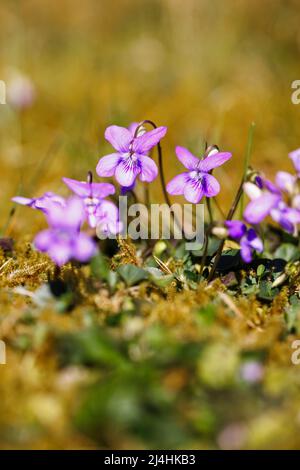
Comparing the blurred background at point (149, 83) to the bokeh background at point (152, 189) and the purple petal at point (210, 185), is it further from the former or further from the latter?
the purple petal at point (210, 185)

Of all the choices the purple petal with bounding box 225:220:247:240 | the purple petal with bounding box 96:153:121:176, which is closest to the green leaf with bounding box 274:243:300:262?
the purple petal with bounding box 225:220:247:240

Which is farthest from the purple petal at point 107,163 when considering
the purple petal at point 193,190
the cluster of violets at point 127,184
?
the purple petal at point 193,190

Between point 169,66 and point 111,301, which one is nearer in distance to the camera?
point 111,301

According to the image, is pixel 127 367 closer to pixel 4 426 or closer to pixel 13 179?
pixel 4 426

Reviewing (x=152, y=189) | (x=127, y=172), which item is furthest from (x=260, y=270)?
(x=152, y=189)
